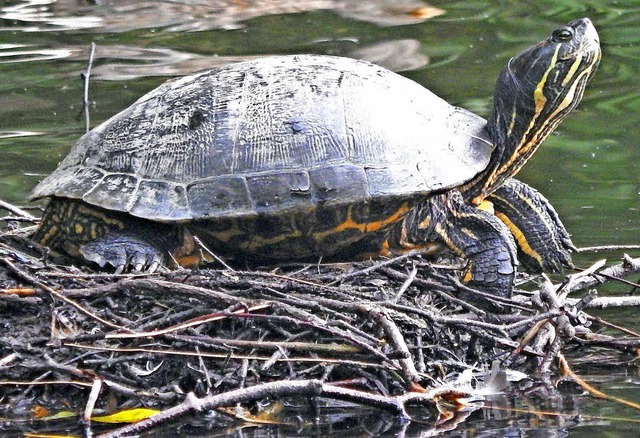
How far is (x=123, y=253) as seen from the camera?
6496 millimetres

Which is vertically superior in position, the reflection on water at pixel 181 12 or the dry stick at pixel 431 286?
the dry stick at pixel 431 286

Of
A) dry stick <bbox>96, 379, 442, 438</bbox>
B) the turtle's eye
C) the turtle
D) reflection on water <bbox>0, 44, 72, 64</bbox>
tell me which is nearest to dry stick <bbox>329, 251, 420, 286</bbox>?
the turtle

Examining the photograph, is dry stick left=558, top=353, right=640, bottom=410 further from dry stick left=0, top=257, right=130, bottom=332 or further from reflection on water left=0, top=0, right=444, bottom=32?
reflection on water left=0, top=0, right=444, bottom=32

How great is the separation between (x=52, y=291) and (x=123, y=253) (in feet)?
2.96

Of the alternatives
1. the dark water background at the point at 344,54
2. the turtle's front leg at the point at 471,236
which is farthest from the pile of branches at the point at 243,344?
the dark water background at the point at 344,54

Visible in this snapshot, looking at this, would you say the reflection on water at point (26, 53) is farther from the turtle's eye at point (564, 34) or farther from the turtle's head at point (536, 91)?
the turtle's eye at point (564, 34)

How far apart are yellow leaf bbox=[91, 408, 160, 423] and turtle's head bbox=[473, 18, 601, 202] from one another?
2.56 metres

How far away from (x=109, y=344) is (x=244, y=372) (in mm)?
672

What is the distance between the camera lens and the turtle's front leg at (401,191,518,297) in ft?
21.6

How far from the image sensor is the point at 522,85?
23.2ft

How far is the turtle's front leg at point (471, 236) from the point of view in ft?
21.6

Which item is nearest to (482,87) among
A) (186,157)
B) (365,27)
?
(365,27)

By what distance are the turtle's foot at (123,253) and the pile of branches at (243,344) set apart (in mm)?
324

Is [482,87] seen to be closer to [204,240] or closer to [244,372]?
[204,240]
